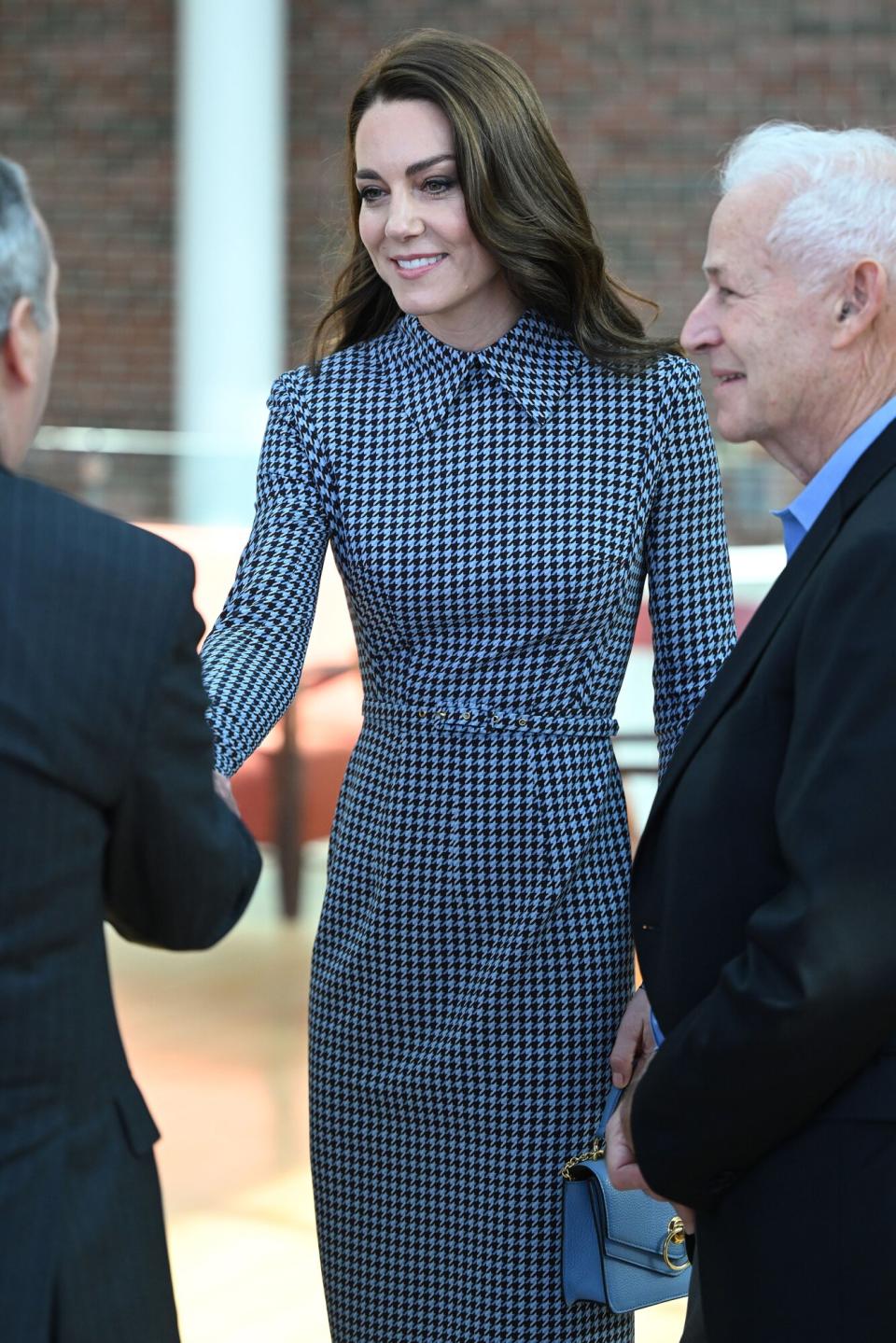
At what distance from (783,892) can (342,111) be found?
7.82 m

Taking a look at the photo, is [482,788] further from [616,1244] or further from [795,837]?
[795,837]

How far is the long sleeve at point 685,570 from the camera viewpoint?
6.63 feet

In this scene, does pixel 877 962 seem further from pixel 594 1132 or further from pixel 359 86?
pixel 359 86

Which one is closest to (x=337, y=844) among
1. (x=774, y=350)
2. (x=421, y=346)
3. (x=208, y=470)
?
(x=421, y=346)

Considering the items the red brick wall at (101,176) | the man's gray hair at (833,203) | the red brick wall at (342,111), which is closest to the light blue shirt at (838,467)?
the man's gray hair at (833,203)

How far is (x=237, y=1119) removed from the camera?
4.14 meters

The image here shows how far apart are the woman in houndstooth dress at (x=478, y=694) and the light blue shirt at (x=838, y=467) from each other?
1.30 feet

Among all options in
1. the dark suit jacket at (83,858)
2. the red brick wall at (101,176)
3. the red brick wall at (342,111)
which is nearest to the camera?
the dark suit jacket at (83,858)

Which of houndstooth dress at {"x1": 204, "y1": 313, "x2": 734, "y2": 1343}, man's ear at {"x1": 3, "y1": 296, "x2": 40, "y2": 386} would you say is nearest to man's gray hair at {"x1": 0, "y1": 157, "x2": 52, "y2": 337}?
man's ear at {"x1": 3, "y1": 296, "x2": 40, "y2": 386}

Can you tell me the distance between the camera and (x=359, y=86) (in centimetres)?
204

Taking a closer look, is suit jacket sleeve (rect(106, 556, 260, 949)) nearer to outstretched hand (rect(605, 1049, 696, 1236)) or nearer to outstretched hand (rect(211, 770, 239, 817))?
outstretched hand (rect(211, 770, 239, 817))

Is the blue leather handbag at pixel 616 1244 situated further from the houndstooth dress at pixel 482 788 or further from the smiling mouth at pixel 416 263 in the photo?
the smiling mouth at pixel 416 263

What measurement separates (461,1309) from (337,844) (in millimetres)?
543

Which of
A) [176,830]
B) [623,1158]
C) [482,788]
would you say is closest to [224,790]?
[176,830]
